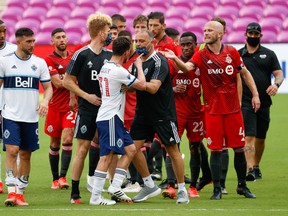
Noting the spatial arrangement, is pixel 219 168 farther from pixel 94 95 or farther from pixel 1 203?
pixel 1 203

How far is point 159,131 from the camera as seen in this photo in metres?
12.0

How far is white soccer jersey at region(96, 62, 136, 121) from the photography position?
1160 centimetres

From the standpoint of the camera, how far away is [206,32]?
1241cm

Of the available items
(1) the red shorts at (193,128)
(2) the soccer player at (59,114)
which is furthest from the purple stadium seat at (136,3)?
(1) the red shorts at (193,128)

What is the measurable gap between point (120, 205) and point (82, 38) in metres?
19.4

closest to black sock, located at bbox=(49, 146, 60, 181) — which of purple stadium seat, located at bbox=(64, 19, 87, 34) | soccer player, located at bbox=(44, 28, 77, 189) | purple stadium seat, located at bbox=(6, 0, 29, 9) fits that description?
soccer player, located at bbox=(44, 28, 77, 189)

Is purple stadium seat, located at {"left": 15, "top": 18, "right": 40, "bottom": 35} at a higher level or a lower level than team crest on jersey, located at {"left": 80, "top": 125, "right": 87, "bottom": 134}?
higher

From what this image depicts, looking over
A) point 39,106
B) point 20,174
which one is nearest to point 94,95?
point 39,106

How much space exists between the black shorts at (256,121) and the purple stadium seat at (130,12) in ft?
53.1

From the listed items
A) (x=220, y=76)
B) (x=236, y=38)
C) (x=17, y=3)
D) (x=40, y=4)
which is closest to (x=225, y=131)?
(x=220, y=76)

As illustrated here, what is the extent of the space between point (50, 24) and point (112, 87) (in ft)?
66.3

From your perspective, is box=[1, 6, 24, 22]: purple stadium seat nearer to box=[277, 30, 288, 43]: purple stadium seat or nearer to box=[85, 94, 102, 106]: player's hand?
box=[277, 30, 288, 43]: purple stadium seat

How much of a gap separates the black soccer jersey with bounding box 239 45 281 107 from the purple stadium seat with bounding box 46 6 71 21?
57.8ft

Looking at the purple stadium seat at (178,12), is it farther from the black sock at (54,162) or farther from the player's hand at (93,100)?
the player's hand at (93,100)
